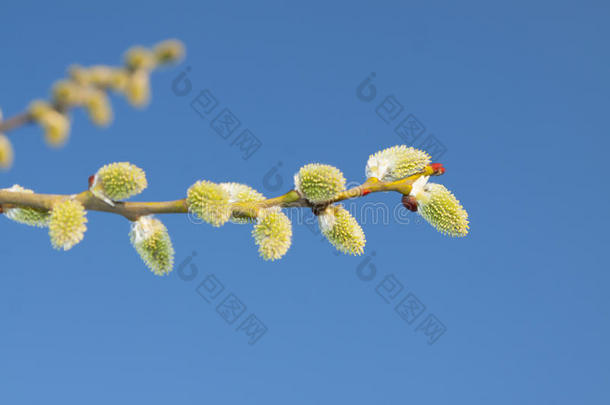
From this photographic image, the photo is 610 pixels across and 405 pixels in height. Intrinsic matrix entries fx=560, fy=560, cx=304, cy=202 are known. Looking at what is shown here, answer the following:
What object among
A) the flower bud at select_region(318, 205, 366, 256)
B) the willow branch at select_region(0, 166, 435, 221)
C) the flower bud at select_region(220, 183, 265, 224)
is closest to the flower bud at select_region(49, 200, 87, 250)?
the willow branch at select_region(0, 166, 435, 221)

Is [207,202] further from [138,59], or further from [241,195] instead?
[138,59]

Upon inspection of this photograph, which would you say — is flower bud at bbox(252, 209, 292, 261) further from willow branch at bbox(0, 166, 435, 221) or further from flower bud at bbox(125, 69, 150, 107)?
flower bud at bbox(125, 69, 150, 107)

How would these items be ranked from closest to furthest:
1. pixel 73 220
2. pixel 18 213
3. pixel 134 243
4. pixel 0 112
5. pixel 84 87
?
pixel 84 87 < pixel 0 112 < pixel 73 220 < pixel 18 213 < pixel 134 243

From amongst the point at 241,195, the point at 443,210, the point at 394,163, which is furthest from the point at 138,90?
the point at 443,210

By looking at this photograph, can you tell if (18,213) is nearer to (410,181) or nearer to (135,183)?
(135,183)

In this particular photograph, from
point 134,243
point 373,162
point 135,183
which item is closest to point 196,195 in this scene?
point 135,183

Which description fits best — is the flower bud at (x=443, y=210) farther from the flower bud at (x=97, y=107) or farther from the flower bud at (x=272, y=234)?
the flower bud at (x=97, y=107)
